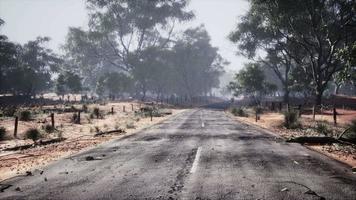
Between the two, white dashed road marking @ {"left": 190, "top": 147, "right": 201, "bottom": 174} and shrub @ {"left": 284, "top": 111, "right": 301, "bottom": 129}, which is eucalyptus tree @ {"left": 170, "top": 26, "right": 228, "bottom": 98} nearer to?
shrub @ {"left": 284, "top": 111, "right": 301, "bottom": 129}

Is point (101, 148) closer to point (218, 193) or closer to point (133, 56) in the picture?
point (218, 193)

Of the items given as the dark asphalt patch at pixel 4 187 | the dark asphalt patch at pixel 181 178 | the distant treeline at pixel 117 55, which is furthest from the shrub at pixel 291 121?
the distant treeline at pixel 117 55

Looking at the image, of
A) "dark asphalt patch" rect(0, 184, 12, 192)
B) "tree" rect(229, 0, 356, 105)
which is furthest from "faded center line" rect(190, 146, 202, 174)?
"tree" rect(229, 0, 356, 105)

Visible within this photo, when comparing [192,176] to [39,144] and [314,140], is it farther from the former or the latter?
[39,144]

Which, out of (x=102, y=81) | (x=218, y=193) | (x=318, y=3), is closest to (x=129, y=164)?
(x=218, y=193)

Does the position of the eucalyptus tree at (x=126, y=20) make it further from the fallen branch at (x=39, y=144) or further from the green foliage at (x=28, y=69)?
the fallen branch at (x=39, y=144)

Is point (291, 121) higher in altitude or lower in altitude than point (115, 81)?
lower

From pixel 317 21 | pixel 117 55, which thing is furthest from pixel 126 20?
pixel 317 21

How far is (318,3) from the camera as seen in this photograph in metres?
35.5

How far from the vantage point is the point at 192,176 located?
803 centimetres

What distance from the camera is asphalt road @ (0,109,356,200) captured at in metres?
6.72

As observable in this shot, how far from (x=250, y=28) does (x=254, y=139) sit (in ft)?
128

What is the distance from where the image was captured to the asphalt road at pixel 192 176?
672cm

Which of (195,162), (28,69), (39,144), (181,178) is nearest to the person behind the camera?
(181,178)
